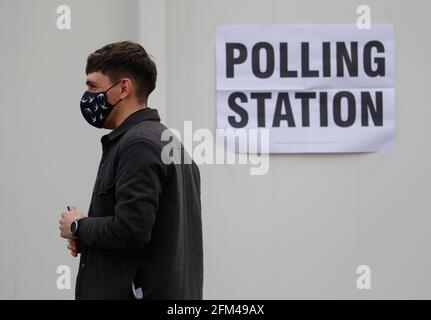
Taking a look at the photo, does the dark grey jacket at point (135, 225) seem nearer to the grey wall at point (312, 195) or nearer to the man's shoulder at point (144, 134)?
the man's shoulder at point (144, 134)

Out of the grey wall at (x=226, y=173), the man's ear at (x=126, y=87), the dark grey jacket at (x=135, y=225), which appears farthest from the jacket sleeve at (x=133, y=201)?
the grey wall at (x=226, y=173)

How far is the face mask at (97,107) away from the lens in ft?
8.34

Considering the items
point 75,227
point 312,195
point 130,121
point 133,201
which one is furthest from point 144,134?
point 312,195

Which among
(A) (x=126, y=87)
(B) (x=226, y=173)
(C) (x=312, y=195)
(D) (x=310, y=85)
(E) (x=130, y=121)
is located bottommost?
(C) (x=312, y=195)

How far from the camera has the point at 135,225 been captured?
88.4 inches

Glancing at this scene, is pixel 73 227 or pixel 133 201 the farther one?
pixel 73 227

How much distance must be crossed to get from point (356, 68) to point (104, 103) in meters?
1.90

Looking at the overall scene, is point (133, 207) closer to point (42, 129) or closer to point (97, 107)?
point (97, 107)

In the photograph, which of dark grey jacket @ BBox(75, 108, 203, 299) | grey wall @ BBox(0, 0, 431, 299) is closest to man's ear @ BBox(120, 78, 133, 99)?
dark grey jacket @ BBox(75, 108, 203, 299)

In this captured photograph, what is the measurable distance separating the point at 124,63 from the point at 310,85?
1.68 meters

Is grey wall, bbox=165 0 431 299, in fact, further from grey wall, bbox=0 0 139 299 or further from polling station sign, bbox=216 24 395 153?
grey wall, bbox=0 0 139 299

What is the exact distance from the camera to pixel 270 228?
391 centimetres

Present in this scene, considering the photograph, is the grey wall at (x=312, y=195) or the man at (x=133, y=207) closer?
the man at (x=133, y=207)

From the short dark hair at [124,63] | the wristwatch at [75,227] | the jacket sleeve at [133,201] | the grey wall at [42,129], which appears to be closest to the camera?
the jacket sleeve at [133,201]
